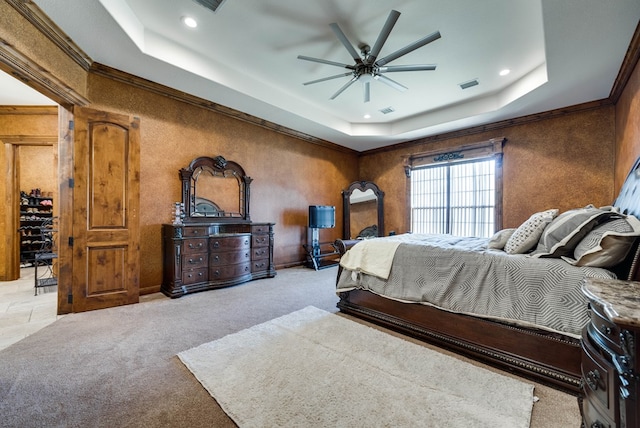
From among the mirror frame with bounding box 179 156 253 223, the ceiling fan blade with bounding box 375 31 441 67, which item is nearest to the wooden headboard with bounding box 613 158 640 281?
the ceiling fan blade with bounding box 375 31 441 67

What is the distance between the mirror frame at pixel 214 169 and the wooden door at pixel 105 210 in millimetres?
728

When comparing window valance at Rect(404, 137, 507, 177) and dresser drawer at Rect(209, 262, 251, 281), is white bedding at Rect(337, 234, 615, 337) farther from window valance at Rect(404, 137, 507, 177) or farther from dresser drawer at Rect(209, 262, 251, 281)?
window valance at Rect(404, 137, 507, 177)

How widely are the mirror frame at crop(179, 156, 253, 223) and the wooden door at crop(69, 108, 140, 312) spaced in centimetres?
73

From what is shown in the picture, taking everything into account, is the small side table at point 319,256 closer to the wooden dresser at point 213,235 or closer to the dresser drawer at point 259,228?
the wooden dresser at point 213,235

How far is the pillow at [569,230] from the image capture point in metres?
1.82

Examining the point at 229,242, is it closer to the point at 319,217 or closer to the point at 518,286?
the point at 319,217

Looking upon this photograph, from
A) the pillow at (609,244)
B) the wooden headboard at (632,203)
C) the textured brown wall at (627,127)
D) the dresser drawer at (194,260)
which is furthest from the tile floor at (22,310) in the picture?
the textured brown wall at (627,127)

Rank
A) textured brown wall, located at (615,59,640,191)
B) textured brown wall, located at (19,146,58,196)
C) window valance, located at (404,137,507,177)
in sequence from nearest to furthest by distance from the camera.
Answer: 1. textured brown wall, located at (615,59,640,191)
2. window valance, located at (404,137,507,177)
3. textured brown wall, located at (19,146,58,196)

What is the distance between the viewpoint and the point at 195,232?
A: 147 inches

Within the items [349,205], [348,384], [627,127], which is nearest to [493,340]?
[348,384]

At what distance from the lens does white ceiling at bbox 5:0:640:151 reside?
2.49 meters

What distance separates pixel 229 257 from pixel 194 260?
505 millimetres

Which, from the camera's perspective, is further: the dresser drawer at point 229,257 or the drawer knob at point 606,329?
the dresser drawer at point 229,257

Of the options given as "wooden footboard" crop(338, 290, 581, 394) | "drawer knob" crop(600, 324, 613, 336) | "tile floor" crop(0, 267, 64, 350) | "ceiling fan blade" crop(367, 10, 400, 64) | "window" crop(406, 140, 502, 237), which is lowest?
"tile floor" crop(0, 267, 64, 350)
